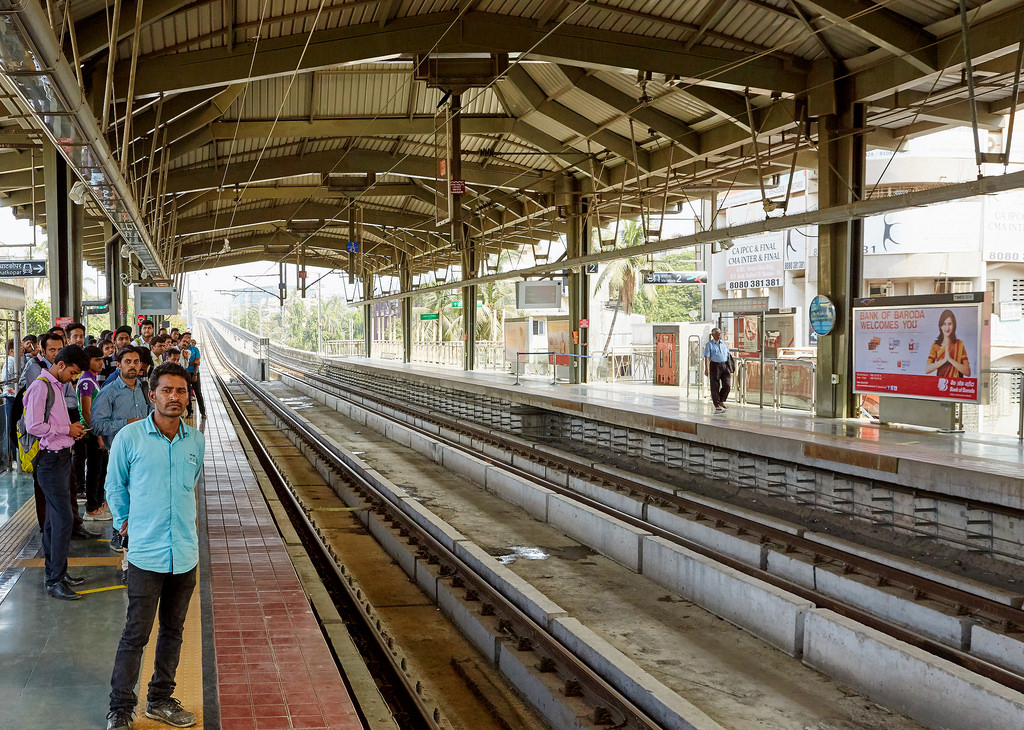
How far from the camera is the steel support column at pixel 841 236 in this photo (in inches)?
640

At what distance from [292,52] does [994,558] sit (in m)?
12.7

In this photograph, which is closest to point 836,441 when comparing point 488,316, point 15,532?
point 15,532

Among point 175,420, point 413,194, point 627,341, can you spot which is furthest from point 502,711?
point 627,341

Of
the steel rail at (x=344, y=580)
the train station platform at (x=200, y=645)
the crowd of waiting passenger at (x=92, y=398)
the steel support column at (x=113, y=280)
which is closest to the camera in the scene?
the train station platform at (x=200, y=645)

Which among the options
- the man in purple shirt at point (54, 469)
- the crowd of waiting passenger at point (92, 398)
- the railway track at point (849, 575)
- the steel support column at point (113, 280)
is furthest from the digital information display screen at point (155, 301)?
the man in purple shirt at point (54, 469)

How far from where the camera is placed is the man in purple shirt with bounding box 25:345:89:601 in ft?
21.3

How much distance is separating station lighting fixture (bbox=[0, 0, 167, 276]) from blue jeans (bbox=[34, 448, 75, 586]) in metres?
2.76

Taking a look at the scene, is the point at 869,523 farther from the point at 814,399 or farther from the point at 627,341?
the point at 627,341

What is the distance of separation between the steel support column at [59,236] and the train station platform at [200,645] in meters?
7.14

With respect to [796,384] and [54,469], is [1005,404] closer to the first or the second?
[796,384]

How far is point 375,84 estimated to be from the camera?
20.1 metres

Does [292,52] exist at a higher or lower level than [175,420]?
A: higher

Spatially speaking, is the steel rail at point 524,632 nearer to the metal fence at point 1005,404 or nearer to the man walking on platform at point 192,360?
the man walking on platform at point 192,360

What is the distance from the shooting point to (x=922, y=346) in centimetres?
1405
